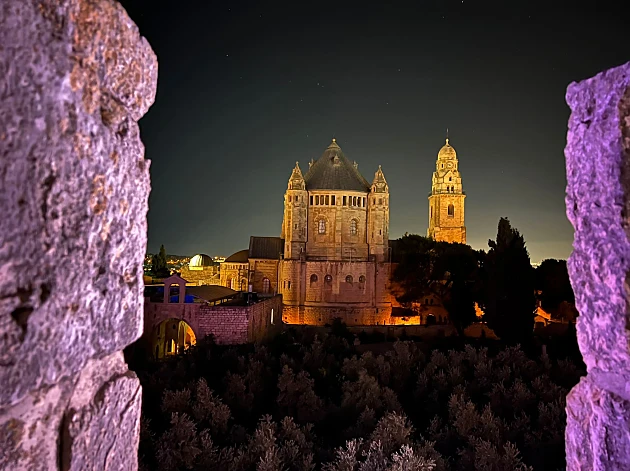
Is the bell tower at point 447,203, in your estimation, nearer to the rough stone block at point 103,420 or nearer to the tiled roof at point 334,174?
the tiled roof at point 334,174

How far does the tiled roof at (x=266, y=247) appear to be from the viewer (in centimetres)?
3494

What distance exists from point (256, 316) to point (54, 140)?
18636 millimetres

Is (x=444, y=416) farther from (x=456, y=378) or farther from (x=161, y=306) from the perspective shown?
(x=161, y=306)

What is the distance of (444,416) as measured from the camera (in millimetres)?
8617

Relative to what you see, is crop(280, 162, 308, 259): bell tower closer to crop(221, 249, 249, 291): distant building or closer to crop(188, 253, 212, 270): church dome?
crop(221, 249, 249, 291): distant building

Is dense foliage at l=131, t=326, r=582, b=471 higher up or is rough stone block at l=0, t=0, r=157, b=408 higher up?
rough stone block at l=0, t=0, r=157, b=408

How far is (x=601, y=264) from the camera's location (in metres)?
1.62

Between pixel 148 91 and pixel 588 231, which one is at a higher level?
pixel 148 91

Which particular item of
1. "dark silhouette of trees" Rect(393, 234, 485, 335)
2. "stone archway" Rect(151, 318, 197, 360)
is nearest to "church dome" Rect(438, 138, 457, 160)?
"dark silhouette of trees" Rect(393, 234, 485, 335)

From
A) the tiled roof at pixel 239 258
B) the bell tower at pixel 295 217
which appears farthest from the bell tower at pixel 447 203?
the tiled roof at pixel 239 258

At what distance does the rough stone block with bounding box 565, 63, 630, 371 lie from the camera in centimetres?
154

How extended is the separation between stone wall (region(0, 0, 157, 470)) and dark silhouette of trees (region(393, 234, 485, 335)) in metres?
25.3

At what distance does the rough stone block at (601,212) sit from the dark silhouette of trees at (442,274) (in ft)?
80.5

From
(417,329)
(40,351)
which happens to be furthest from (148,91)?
(417,329)
